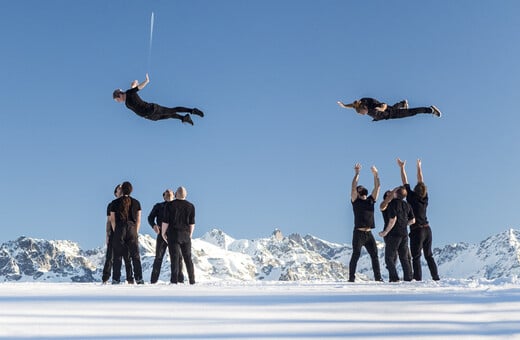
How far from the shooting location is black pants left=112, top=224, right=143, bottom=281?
1602cm

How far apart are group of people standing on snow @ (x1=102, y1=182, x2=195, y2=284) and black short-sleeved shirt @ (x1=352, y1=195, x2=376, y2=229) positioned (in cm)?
381

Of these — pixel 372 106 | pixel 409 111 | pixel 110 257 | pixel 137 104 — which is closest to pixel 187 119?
pixel 137 104

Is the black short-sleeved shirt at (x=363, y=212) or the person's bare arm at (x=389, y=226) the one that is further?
the black short-sleeved shirt at (x=363, y=212)

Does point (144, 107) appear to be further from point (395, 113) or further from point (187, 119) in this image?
point (395, 113)

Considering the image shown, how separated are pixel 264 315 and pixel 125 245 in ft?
30.2

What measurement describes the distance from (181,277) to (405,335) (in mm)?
12145

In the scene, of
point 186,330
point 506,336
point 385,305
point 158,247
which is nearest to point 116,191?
point 158,247

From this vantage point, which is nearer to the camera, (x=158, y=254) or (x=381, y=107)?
(x=381, y=107)

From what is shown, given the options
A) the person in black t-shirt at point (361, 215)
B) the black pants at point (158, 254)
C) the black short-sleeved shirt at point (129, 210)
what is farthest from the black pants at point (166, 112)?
the person in black t-shirt at point (361, 215)

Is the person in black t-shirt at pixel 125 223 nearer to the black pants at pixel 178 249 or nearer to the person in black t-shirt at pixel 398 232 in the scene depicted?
the black pants at pixel 178 249

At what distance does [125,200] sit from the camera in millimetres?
15922

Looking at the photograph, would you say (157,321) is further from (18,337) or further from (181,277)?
(181,277)

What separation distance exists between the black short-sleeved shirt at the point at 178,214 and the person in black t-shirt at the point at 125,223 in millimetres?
670

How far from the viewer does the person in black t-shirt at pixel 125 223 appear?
52.3ft
